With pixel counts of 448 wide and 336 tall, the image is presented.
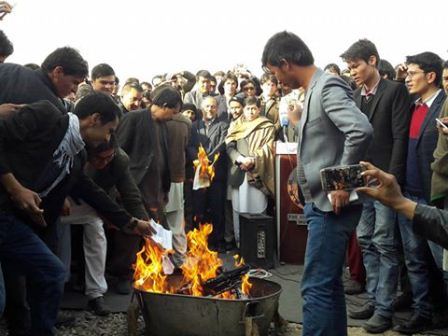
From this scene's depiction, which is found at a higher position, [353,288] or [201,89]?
[201,89]

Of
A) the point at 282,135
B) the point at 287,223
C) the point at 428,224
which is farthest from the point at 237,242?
the point at 428,224

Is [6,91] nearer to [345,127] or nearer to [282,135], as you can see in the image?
[345,127]

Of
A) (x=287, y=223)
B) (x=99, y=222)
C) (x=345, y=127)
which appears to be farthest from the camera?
(x=287, y=223)

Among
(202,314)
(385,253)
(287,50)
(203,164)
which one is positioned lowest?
(202,314)

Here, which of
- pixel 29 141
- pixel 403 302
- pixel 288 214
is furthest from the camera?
pixel 288 214

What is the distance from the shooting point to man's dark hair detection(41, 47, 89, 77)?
4.54 metres

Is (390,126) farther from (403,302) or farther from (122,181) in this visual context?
(122,181)

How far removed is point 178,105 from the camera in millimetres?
6777

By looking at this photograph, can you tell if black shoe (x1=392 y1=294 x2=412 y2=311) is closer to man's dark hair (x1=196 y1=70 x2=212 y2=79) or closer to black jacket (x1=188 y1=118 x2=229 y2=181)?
black jacket (x1=188 y1=118 x2=229 y2=181)

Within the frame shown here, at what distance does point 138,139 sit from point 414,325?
11.0 feet

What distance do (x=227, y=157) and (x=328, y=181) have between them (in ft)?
16.7

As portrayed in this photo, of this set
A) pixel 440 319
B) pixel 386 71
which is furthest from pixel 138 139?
pixel 440 319

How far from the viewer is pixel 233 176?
8.15 metres

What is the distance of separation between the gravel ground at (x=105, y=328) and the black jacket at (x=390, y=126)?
1488 millimetres
